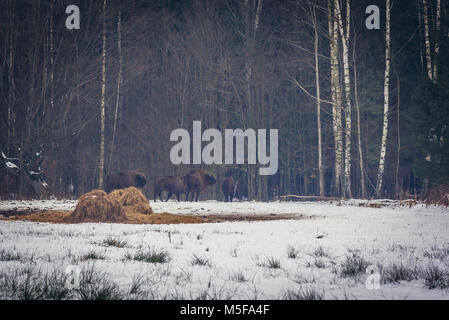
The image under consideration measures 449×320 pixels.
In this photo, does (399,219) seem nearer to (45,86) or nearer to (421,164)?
(421,164)

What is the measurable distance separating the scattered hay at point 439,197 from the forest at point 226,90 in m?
3.09

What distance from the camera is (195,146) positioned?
28844 millimetres

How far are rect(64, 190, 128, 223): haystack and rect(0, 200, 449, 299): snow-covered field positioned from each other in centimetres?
208

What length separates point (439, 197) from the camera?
55.4ft

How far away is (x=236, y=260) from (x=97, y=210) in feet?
22.2

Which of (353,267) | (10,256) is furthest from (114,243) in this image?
(353,267)

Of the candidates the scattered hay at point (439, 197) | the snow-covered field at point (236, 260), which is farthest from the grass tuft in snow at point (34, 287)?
the scattered hay at point (439, 197)

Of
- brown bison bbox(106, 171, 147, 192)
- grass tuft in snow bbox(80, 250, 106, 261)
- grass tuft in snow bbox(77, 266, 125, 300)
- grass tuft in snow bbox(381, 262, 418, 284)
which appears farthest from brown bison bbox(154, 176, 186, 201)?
grass tuft in snow bbox(381, 262, 418, 284)

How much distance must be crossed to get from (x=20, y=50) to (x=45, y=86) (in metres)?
2.45

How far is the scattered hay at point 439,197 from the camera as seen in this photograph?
16.1 metres

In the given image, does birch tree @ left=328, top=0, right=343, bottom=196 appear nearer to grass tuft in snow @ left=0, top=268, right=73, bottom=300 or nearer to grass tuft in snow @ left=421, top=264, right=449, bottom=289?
grass tuft in snow @ left=421, top=264, right=449, bottom=289

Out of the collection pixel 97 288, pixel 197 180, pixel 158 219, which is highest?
pixel 197 180

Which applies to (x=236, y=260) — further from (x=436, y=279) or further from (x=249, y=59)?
(x=249, y=59)

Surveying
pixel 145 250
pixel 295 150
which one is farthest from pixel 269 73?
pixel 145 250
